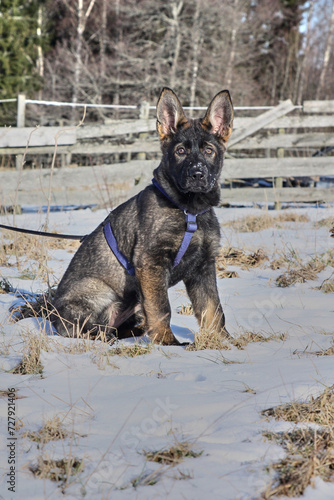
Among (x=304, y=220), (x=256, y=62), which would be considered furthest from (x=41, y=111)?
(x=304, y=220)

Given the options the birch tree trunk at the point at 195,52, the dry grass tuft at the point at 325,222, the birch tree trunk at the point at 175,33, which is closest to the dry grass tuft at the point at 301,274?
the dry grass tuft at the point at 325,222

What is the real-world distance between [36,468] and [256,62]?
31496 mm

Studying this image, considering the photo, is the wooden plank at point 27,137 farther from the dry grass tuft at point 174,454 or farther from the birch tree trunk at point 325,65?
the birch tree trunk at point 325,65

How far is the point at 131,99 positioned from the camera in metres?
25.8

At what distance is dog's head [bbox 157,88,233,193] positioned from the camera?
4.07m

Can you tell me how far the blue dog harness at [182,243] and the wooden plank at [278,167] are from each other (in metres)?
7.15

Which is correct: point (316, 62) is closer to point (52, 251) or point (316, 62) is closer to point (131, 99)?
point (131, 99)

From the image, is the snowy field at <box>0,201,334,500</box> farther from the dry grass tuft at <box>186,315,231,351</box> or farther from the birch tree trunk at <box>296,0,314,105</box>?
the birch tree trunk at <box>296,0,314,105</box>

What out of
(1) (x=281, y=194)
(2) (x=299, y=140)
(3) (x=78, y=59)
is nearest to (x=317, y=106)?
(2) (x=299, y=140)

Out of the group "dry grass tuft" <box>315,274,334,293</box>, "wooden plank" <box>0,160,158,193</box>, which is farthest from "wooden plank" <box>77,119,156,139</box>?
"dry grass tuft" <box>315,274,334,293</box>

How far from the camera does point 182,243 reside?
396 centimetres

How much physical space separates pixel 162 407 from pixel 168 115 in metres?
2.58

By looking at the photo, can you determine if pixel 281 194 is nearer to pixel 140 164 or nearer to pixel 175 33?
pixel 140 164

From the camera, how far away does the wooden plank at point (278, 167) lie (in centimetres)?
1121
